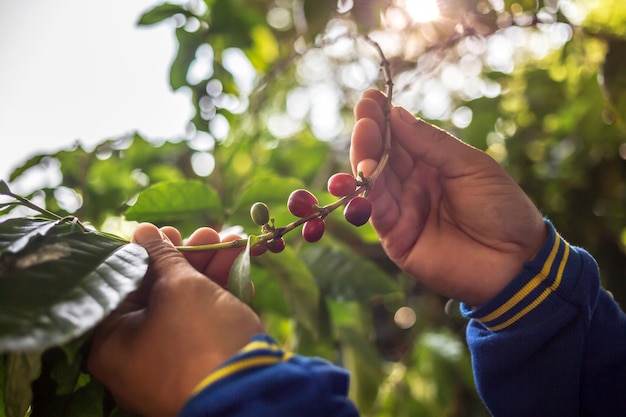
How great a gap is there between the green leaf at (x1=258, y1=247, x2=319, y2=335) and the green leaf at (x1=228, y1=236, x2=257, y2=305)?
0.81 ft

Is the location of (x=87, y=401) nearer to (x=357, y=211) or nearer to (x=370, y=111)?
(x=357, y=211)

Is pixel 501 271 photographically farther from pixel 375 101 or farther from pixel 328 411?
pixel 328 411

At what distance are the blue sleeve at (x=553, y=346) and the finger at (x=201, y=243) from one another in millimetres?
370

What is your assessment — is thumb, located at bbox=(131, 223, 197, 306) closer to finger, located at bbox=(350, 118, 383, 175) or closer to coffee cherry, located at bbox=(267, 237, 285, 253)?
coffee cherry, located at bbox=(267, 237, 285, 253)

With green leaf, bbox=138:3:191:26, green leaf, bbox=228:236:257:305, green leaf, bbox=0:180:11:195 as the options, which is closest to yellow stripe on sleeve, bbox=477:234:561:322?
green leaf, bbox=228:236:257:305

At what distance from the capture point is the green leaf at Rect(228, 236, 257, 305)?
465 millimetres

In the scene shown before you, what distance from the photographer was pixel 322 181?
119 cm

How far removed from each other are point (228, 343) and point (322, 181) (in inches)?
31.2

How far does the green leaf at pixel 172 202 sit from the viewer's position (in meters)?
0.72

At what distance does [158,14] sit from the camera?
3.22 feet

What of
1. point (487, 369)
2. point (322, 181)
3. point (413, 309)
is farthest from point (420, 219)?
point (413, 309)

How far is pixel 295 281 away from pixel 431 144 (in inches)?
11.1

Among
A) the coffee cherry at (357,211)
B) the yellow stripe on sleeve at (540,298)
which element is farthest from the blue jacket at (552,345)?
the coffee cherry at (357,211)

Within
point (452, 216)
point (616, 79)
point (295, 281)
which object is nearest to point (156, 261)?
point (295, 281)
